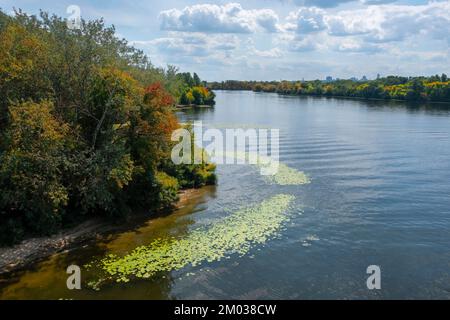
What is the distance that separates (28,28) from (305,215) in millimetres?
26528

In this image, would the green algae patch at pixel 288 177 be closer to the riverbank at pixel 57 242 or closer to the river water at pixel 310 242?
the river water at pixel 310 242

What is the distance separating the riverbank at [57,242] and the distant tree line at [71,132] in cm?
59

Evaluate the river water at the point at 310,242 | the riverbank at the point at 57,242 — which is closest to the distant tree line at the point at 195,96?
the river water at the point at 310,242

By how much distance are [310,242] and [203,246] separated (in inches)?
275

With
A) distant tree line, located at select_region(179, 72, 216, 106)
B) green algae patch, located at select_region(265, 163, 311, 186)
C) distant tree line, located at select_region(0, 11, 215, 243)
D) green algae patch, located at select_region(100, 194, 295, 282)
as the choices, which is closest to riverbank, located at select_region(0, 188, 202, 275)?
distant tree line, located at select_region(0, 11, 215, 243)

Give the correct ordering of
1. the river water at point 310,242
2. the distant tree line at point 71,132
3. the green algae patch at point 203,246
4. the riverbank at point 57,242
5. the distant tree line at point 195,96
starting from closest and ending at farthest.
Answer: the river water at point 310,242 < the green algae patch at point 203,246 < the riverbank at point 57,242 < the distant tree line at point 71,132 < the distant tree line at point 195,96

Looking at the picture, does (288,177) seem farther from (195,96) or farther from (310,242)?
(195,96)


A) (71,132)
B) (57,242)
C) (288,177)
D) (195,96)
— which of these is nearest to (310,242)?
(57,242)

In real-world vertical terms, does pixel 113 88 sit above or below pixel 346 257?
above

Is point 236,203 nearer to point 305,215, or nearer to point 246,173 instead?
point 305,215

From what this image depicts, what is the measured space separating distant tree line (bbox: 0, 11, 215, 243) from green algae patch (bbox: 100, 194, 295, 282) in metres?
5.08

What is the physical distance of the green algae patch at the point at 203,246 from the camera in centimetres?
2300
